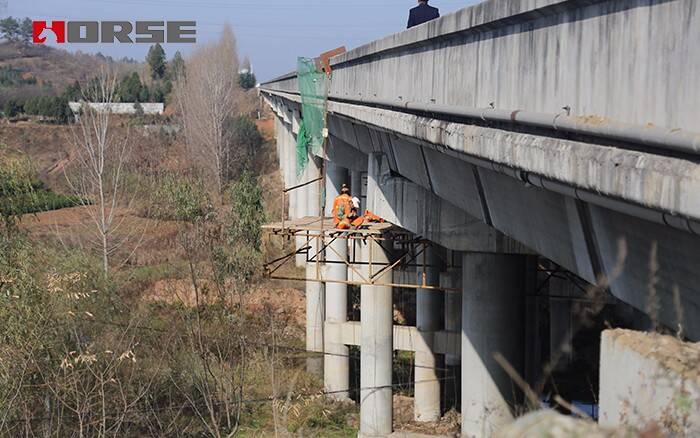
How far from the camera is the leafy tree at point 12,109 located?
264 ft

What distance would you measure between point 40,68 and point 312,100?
11740 cm

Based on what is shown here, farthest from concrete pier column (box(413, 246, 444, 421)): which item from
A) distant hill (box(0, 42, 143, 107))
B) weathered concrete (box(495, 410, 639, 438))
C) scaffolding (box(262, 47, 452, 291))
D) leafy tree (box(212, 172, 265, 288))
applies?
distant hill (box(0, 42, 143, 107))

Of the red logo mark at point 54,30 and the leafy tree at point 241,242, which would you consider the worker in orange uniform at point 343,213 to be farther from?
the red logo mark at point 54,30

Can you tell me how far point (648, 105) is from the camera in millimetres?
5320

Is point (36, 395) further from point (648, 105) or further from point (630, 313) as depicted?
point (648, 105)

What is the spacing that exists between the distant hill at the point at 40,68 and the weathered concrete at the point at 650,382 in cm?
9076

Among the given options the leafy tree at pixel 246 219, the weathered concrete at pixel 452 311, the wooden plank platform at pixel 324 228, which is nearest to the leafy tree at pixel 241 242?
the leafy tree at pixel 246 219

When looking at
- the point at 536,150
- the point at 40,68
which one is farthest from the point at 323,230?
→ the point at 40,68

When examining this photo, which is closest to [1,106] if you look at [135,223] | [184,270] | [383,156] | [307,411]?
[135,223]

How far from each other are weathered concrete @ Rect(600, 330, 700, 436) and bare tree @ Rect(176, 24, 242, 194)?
51.3 m

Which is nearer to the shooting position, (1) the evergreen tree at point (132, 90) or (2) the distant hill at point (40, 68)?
(1) the evergreen tree at point (132, 90)

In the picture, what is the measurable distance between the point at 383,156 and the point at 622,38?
9249mm

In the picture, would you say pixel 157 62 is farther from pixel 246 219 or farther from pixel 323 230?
pixel 323 230

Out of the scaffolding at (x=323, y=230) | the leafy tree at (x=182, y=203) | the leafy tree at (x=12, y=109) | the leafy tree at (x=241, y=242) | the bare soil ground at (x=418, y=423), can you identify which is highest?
the leafy tree at (x=12, y=109)
